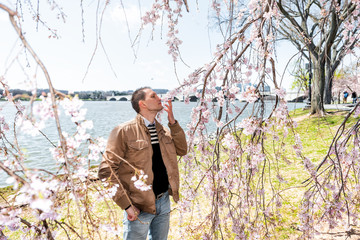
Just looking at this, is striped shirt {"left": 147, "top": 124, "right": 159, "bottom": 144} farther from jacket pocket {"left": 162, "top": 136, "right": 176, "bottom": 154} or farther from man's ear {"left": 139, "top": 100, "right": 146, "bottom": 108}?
man's ear {"left": 139, "top": 100, "right": 146, "bottom": 108}

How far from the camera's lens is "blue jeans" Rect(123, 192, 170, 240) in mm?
1761

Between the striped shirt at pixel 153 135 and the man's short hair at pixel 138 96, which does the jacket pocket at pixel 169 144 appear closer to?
the striped shirt at pixel 153 135

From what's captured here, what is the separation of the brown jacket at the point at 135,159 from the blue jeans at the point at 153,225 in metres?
0.08

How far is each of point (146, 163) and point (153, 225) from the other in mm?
547

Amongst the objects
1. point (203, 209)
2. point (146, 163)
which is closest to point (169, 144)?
point (146, 163)

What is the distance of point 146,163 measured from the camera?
180cm

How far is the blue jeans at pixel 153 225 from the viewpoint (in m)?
1.76

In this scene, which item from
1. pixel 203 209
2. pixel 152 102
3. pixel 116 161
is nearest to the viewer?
pixel 116 161

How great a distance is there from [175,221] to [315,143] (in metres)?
5.64

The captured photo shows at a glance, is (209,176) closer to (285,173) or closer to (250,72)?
(250,72)

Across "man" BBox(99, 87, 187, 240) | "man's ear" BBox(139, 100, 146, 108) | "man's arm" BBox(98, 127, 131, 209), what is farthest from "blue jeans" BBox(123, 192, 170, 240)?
"man's ear" BBox(139, 100, 146, 108)

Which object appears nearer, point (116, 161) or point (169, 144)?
point (116, 161)

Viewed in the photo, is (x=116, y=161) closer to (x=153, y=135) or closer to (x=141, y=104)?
(x=153, y=135)

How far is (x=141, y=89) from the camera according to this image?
78.6 inches
